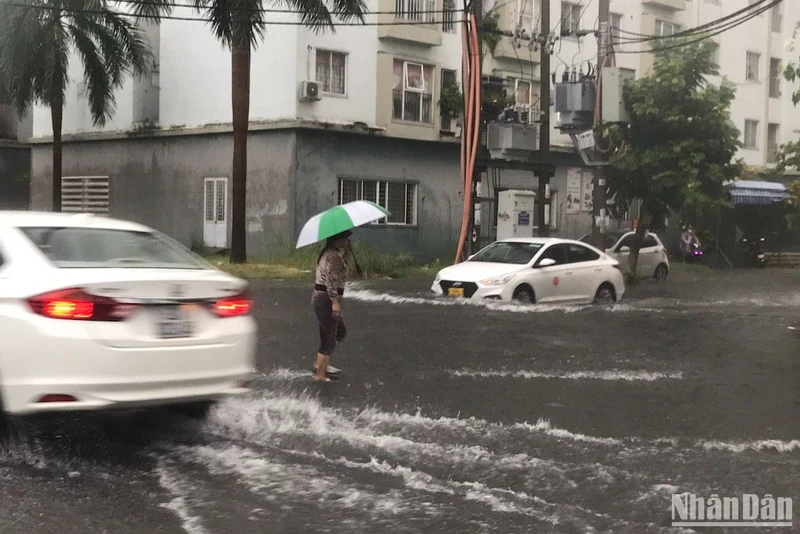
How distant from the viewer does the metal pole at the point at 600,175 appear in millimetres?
24016

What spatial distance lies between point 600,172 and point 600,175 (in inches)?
3.9

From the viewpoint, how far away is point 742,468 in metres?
7.25

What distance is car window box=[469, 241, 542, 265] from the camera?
19.0m

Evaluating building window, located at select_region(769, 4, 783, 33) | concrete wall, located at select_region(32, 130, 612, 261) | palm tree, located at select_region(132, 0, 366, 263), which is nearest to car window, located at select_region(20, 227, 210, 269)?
palm tree, located at select_region(132, 0, 366, 263)

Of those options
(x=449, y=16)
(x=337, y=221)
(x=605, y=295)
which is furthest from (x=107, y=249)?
(x=449, y=16)

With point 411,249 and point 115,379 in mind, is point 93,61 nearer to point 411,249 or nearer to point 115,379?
point 411,249

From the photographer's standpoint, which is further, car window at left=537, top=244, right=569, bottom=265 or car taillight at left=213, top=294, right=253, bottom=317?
car window at left=537, top=244, right=569, bottom=265

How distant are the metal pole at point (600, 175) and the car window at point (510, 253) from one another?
5230 millimetres

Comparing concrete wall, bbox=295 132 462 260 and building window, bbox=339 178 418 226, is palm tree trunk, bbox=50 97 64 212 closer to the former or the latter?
concrete wall, bbox=295 132 462 260

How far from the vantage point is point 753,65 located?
44406 mm

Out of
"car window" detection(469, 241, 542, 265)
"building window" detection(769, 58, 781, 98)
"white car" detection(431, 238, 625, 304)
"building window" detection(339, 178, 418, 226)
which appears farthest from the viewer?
"building window" detection(769, 58, 781, 98)

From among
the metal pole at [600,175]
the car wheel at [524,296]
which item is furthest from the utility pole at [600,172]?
the car wheel at [524,296]

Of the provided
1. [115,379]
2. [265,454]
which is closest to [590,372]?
[265,454]

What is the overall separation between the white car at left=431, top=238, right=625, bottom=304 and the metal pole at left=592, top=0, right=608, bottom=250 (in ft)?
12.9
